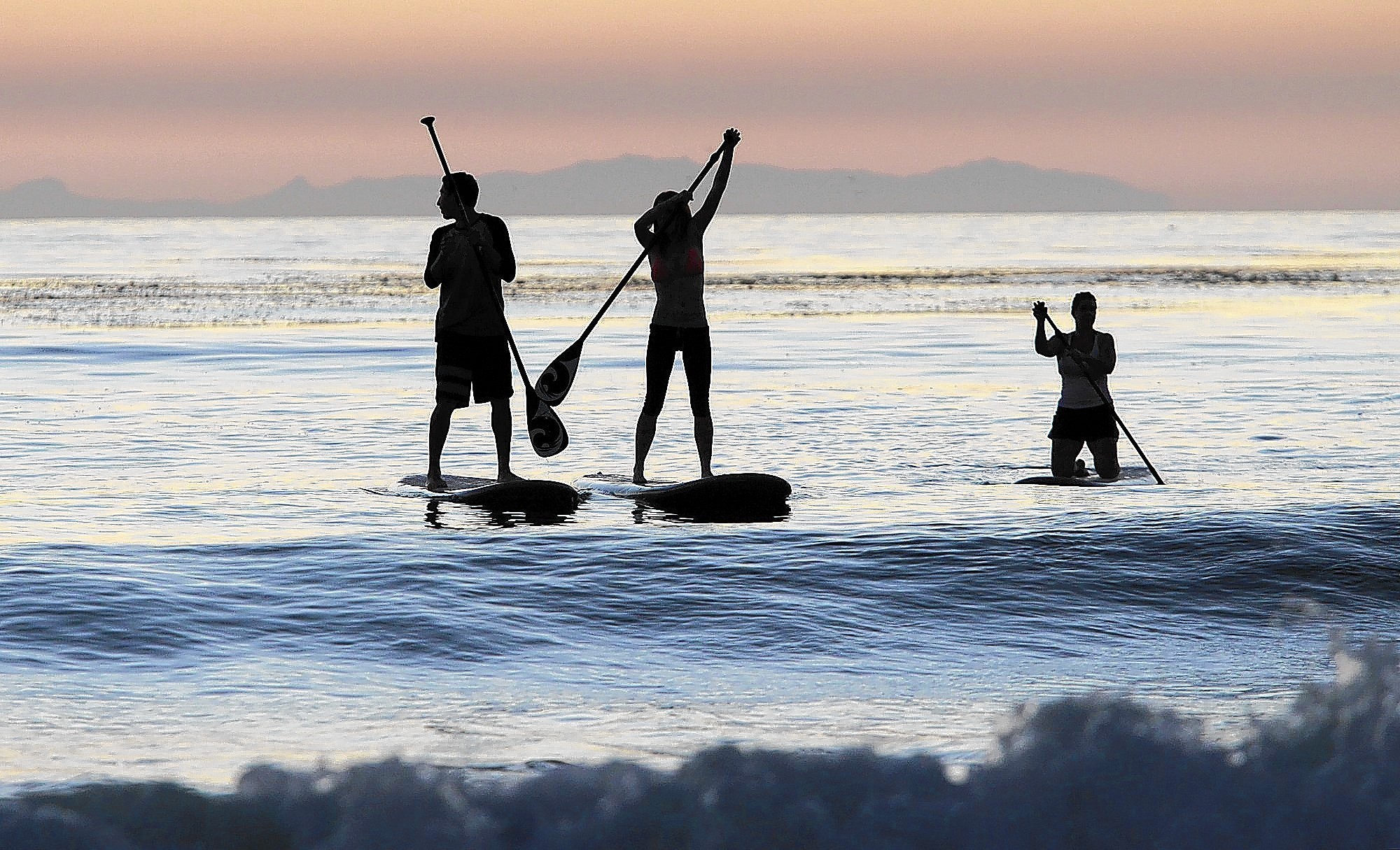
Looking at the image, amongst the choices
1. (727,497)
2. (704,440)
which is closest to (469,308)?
(704,440)

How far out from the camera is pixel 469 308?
10.7 metres

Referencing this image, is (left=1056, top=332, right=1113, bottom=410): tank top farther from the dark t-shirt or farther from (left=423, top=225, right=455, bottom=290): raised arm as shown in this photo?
(left=423, top=225, right=455, bottom=290): raised arm

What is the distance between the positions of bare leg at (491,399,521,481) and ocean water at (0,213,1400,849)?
29.9 inches

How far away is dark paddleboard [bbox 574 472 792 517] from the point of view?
1059 cm

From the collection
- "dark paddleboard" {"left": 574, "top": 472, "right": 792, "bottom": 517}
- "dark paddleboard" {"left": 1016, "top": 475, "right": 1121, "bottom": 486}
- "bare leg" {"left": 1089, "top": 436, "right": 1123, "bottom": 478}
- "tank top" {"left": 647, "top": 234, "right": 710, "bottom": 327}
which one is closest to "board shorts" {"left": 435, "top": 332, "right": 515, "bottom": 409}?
"tank top" {"left": 647, "top": 234, "right": 710, "bottom": 327}

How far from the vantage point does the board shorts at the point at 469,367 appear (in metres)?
10.8

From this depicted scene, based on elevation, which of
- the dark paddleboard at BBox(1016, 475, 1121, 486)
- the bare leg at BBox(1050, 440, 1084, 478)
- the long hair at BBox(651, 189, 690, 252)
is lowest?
the dark paddleboard at BBox(1016, 475, 1121, 486)

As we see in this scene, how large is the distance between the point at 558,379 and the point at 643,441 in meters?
0.98

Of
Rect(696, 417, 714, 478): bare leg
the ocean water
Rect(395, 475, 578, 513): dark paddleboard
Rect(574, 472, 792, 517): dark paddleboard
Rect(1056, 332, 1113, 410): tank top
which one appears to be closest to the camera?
the ocean water

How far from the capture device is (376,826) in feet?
17.2

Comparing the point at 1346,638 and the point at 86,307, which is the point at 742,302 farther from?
the point at 1346,638

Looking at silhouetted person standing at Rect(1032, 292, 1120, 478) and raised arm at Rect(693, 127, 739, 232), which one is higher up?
raised arm at Rect(693, 127, 739, 232)

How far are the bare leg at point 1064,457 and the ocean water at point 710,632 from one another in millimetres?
419

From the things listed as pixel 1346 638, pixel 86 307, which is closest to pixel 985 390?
pixel 1346 638
